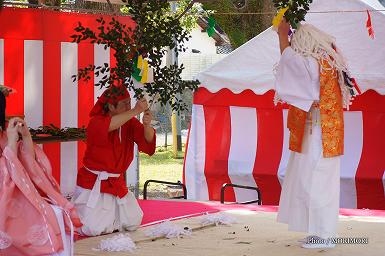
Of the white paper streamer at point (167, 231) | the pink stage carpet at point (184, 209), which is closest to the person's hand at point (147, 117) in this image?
the white paper streamer at point (167, 231)

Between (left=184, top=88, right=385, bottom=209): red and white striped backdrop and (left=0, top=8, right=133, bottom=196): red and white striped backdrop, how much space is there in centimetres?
140

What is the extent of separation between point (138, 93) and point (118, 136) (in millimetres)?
595

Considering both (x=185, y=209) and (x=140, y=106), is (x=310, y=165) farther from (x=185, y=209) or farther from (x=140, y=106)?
(x=185, y=209)

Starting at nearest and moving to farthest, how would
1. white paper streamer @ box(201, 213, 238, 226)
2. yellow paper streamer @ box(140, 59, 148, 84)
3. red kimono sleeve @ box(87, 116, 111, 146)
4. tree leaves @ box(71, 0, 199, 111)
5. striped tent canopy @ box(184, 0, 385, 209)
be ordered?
tree leaves @ box(71, 0, 199, 111), yellow paper streamer @ box(140, 59, 148, 84), red kimono sleeve @ box(87, 116, 111, 146), white paper streamer @ box(201, 213, 238, 226), striped tent canopy @ box(184, 0, 385, 209)

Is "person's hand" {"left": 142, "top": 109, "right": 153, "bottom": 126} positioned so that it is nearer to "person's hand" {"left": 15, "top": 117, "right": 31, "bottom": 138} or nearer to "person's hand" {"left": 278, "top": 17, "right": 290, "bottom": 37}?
"person's hand" {"left": 278, "top": 17, "right": 290, "bottom": 37}

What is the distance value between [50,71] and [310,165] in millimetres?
3045

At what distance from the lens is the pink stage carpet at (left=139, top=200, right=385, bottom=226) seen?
6.39 m

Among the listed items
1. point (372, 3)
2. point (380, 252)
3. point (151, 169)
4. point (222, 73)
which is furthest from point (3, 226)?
point (151, 169)

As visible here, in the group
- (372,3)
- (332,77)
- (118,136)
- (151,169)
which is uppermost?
(372,3)

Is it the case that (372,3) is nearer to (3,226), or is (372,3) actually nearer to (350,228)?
(350,228)

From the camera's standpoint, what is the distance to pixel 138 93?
5.20 m

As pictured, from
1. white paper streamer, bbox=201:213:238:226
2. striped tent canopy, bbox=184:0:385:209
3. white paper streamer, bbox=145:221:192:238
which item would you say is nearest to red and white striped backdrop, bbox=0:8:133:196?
striped tent canopy, bbox=184:0:385:209

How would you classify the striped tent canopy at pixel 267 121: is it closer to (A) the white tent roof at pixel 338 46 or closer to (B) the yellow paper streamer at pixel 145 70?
(A) the white tent roof at pixel 338 46

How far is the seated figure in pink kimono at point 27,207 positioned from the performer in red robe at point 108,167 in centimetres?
107
